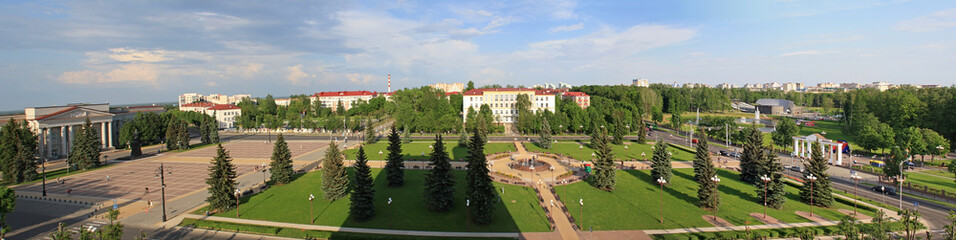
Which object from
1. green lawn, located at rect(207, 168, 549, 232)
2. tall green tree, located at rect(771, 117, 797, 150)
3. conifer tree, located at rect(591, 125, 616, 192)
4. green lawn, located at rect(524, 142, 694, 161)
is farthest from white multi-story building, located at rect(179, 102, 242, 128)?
tall green tree, located at rect(771, 117, 797, 150)

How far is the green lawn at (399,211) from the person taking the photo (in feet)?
92.0

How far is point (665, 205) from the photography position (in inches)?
1288

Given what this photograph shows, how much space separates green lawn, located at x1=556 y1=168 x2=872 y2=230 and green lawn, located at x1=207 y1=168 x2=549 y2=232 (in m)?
4.07

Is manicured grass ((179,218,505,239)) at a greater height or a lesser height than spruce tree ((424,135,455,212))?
lesser

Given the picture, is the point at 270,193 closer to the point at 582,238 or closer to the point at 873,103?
the point at 582,238

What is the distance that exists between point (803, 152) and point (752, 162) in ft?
72.3

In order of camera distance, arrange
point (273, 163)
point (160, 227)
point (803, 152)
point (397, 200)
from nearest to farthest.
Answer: point (160, 227)
point (397, 200)
point (273, 163)
point (803, 152)

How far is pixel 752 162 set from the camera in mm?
40594

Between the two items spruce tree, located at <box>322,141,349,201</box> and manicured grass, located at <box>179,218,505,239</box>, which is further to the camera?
spruce tree, located at <box>322,141,349,201</box>

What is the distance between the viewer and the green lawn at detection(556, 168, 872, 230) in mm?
28797

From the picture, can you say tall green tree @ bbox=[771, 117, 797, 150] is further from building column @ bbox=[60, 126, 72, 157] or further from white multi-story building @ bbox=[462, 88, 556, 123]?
building column @ bbox=[60, 126, 72, 157]

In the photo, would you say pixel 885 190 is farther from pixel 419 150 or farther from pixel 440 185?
pixel 419 150

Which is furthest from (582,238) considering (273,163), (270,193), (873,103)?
(873,103)

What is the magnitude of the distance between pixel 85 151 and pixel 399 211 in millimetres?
47079
